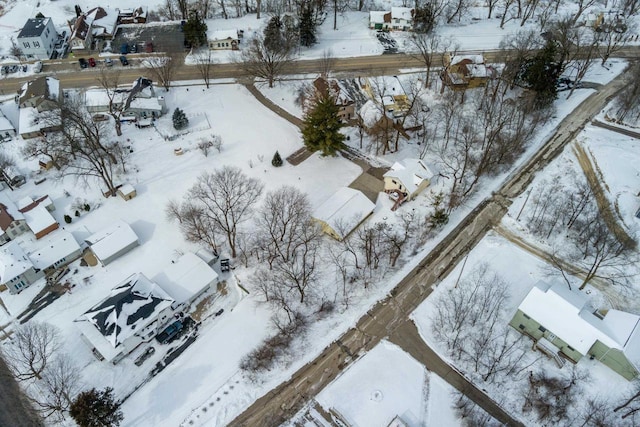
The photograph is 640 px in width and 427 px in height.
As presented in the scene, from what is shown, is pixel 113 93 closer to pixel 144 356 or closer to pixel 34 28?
pixel 34 28

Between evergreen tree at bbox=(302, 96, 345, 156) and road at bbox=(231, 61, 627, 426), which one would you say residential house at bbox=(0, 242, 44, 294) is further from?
evergreen tree at bbox=(302, 96, 345, 156)

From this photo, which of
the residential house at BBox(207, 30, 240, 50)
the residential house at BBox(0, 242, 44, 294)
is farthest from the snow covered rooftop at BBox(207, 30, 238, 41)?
the residential house at BBox(0, 242, 44, 294)

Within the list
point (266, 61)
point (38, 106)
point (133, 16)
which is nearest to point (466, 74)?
point (266, 61)

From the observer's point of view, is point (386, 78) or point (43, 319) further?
point (386, 78)

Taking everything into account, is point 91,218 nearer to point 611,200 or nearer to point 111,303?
point 111,303

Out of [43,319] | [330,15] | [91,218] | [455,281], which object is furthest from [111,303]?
[330,15]

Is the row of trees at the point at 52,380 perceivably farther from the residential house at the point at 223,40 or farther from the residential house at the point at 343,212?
the residential house at the point at 223,40
